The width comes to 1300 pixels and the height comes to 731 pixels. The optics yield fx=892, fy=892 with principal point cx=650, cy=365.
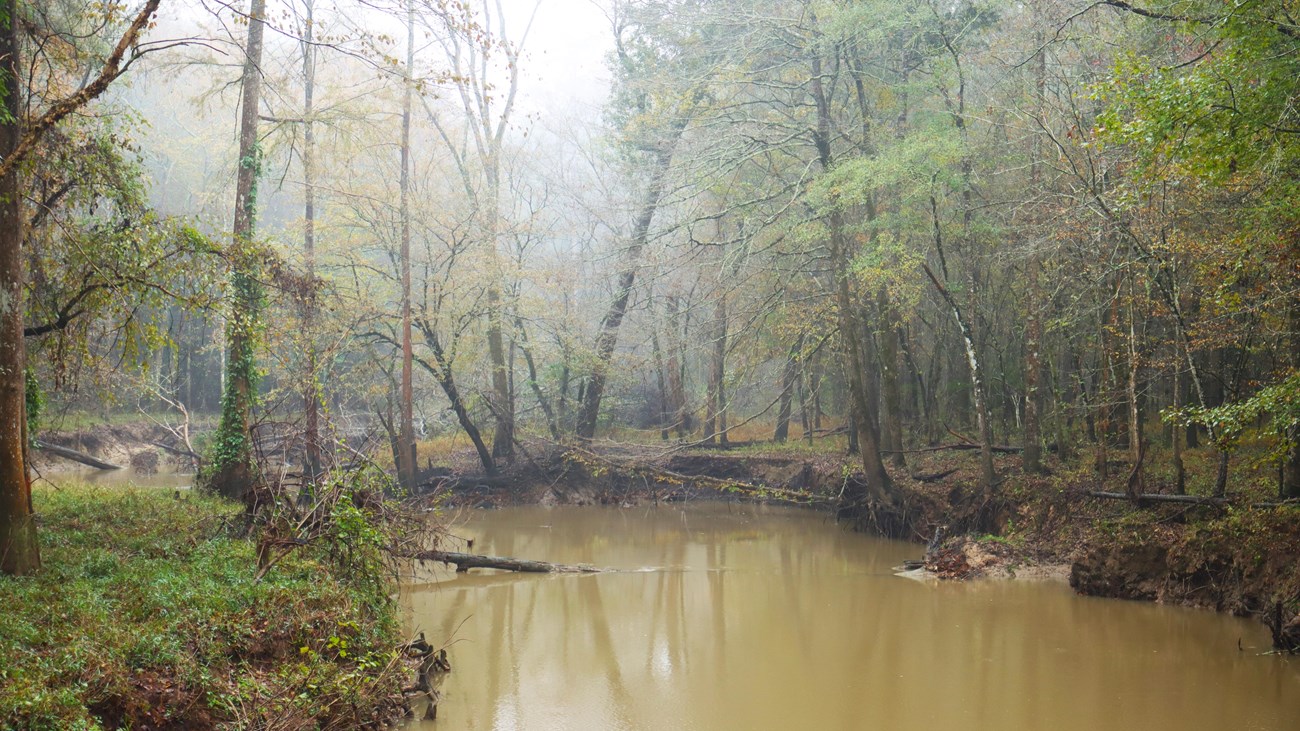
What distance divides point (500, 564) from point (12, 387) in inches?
281

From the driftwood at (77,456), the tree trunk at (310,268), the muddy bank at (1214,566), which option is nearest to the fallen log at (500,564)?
the tree trunk at (310,268)

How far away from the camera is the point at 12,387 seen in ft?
24.6

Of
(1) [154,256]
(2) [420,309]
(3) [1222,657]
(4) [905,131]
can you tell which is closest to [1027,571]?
(3) [1222,657]

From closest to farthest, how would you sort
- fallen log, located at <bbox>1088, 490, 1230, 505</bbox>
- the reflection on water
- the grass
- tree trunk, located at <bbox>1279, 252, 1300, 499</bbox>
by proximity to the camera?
the grass < tree trunk, located at <bbox>1279, 252, 1300, 499</bbox> < fallen log, located at <bbox>1088, 490, 1230, 505</bbox> < the reflection on water

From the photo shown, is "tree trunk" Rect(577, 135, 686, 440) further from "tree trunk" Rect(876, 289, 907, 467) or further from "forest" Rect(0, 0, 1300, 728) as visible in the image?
"tree trunk" Rect(876, 289, 907, 467)

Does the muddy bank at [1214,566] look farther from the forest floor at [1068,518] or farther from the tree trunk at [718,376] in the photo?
the tree trunk at [718,376]

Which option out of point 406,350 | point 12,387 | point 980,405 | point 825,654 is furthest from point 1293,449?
point 406,350

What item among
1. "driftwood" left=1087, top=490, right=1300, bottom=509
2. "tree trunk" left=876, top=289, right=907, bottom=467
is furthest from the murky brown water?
"tree trunk" left=876, top=289, right=907, bottom=467

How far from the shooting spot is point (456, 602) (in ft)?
39.4

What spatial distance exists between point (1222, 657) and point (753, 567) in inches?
286

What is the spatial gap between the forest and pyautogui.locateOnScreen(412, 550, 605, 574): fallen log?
481mm

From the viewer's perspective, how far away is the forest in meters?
8.58

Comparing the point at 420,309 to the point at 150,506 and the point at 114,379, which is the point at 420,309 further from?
the point at 150,506

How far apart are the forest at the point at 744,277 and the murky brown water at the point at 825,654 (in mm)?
979
